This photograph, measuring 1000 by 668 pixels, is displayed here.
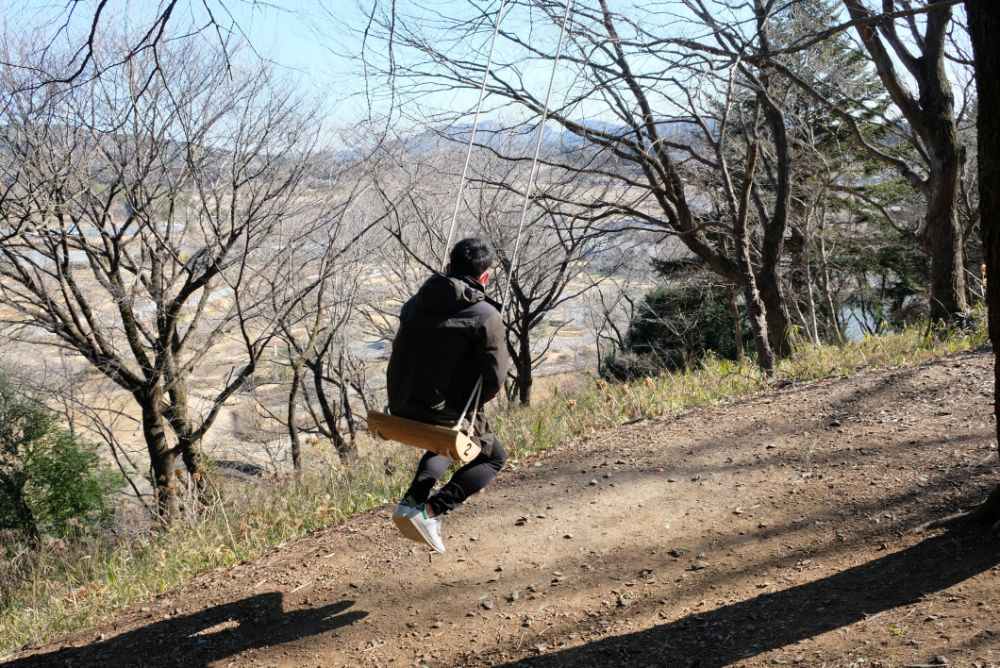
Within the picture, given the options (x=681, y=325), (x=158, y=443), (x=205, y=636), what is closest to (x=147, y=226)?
(x=158, y=443)

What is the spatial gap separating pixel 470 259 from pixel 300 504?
305 cm

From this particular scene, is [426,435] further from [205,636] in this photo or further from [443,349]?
[205,636]

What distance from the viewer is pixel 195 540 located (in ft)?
17.8

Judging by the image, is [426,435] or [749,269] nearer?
A: [426,435]

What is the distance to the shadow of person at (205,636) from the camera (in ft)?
12.9

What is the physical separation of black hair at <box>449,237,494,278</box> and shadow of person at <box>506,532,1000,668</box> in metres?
1.83

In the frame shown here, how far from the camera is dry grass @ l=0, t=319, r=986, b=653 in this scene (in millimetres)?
4930

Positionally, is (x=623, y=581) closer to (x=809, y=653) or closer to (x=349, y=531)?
(x=809, y=653)

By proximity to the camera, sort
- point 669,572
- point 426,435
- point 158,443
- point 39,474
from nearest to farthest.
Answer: point 426,435, point 669,572, point 158,443, point 39,474

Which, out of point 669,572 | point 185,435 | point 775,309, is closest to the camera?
point 669,572

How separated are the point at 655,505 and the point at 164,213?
8309mm

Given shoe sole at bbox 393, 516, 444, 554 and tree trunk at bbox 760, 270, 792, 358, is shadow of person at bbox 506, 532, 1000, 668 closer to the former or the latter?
shoe sole at bbox 393, 516, 444, 554

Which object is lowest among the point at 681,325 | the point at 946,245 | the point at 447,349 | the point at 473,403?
the point at 681,325

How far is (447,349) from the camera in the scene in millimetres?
3639
